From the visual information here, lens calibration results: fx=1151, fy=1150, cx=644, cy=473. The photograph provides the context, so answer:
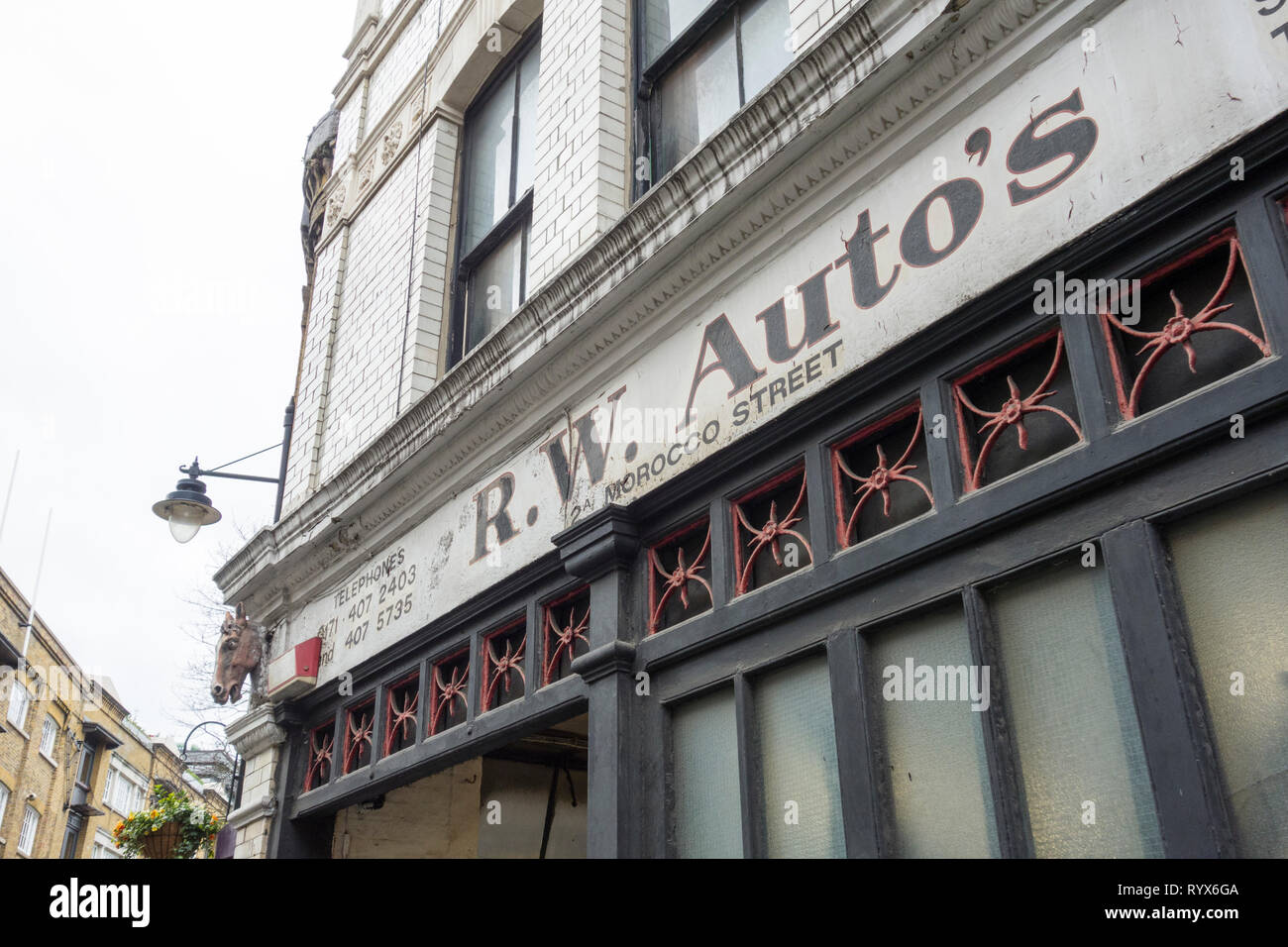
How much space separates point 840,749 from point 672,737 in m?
1.19

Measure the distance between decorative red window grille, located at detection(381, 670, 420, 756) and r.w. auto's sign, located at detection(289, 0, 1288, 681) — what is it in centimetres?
85

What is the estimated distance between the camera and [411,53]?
11.3m

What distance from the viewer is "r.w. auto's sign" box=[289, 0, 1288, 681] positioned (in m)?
3.96

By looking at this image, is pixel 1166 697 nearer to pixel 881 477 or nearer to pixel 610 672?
pixel 881 477

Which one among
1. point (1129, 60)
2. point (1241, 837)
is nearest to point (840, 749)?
point (1241, 837)

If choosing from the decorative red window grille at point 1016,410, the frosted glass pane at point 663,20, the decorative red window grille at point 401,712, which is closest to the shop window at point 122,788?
the decorative red window grille at point 401,712

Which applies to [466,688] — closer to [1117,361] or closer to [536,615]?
[536,615]

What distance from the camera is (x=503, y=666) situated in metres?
6.90

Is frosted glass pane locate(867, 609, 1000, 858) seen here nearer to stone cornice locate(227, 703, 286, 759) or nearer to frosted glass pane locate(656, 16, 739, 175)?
frosted glass pane locate(656, 16, 739, 175)

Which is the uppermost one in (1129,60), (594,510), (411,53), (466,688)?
(411,53)

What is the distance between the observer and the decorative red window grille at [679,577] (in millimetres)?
5659

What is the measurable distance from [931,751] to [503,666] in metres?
3.27

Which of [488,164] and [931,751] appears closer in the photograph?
[931,751]

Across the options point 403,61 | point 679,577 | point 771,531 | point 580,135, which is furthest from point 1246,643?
point 403,61
